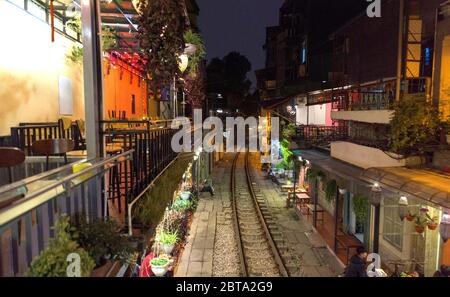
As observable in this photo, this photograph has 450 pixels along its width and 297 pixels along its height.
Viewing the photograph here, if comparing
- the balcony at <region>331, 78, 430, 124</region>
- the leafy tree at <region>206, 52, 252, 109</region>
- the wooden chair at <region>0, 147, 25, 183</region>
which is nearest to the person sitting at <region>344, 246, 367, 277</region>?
the balcony at <region>331, 78, 430, 124</region>

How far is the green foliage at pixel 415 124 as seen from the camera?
35.3 ft

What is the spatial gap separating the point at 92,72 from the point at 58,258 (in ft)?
Answer: 9.28

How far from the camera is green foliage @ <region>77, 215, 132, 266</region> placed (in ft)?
10.6

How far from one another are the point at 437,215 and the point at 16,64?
11.0m

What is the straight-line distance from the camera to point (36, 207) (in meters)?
2.71

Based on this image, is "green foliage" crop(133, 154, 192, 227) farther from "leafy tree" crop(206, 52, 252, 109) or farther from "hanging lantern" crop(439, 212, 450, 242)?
"leafy tree" crop(206, 52, 252, 109)

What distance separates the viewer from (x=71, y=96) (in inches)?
423

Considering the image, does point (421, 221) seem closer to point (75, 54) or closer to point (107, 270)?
point (107, 270)

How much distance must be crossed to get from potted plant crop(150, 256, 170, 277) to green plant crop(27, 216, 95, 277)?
633cm

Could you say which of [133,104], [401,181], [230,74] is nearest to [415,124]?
[401,181]

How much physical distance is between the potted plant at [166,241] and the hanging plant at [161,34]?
23.3 feet

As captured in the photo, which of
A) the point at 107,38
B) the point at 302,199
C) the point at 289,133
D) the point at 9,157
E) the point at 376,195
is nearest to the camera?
the point at 9,157
